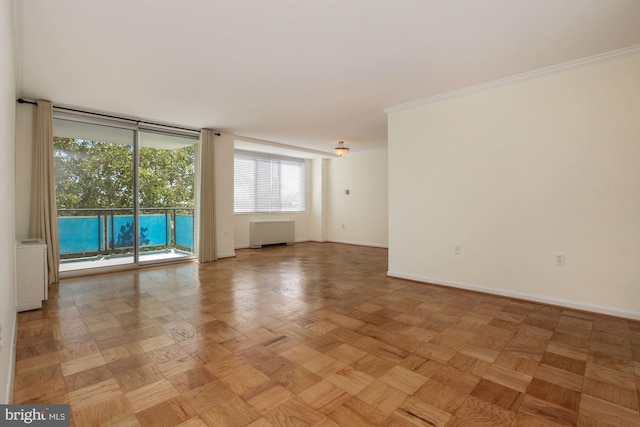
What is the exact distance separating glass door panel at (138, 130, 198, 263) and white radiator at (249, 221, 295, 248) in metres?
1.69

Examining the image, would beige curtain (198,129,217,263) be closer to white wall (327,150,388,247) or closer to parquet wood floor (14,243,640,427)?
parquet wood floor (14,243,640,427)

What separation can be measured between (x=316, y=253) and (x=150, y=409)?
5.31 meters

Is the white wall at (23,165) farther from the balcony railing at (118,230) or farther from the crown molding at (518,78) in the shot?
the crown molding at (518,78)

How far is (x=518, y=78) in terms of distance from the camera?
10.9 ft

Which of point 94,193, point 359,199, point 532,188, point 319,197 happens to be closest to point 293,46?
point 532,188

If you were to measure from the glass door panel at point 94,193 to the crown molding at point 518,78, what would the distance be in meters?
4.36

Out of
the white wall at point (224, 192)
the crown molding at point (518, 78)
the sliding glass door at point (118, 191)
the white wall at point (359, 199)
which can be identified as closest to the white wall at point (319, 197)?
the white wall at point (359, 199)

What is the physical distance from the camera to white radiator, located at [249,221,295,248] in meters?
7.46

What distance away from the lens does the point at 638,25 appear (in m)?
2.40

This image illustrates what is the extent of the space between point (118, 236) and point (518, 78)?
6.29m

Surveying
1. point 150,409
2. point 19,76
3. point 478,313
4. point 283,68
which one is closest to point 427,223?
point 478,313

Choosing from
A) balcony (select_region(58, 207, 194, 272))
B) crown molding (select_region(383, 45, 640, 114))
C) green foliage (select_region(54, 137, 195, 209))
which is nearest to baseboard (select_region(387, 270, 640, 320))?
crown molding (select_region(383, 45, 640, 114))

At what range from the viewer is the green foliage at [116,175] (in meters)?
4.48

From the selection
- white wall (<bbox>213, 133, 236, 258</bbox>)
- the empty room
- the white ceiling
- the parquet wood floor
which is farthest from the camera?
white wall (<bbox>213, 133, 236, 258</bbox>)
